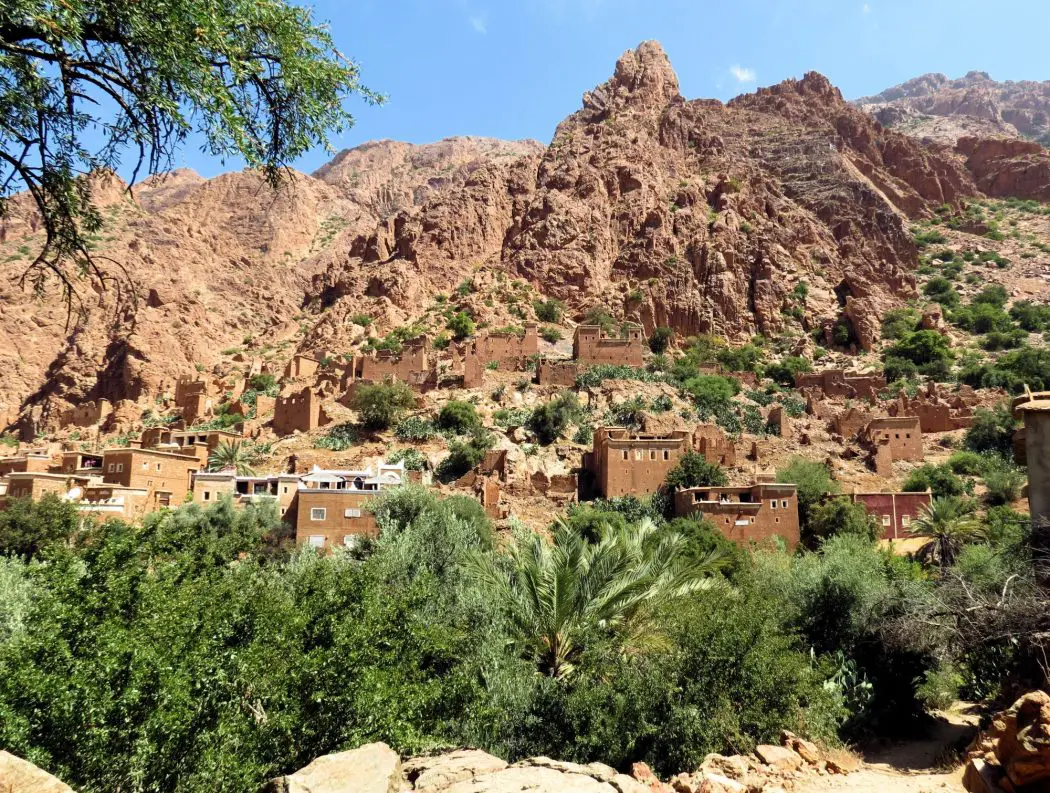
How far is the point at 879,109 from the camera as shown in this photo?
182 metres

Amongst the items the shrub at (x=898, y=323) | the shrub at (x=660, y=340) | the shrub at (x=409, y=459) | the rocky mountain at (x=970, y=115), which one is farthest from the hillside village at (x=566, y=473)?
the rocky mountain at (x=970, y=115)

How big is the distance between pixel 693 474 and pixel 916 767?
22.6 m

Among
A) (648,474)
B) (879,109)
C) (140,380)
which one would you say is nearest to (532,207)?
(140,380)

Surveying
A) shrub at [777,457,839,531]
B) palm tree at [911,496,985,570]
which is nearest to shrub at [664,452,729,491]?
shrub at [777,457,839,531]

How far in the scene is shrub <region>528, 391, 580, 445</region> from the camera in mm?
40188

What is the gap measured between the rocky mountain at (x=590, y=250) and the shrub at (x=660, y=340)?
189 centimetres

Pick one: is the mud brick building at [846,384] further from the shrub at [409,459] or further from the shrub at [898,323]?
the shrub at [409,459]

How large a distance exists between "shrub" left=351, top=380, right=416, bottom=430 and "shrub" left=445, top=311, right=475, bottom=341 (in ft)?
48.8

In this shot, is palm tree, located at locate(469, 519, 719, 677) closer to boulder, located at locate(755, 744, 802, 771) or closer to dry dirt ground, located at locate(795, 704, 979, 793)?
boulder, located at locate(755, 744, 802, 771)

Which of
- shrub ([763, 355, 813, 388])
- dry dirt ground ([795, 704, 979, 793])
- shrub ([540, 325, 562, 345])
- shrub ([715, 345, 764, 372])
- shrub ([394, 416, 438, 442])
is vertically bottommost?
→ dry dirt ground ([795, 704, 979, 793])

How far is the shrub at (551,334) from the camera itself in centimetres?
5862

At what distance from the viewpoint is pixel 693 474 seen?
110 feet

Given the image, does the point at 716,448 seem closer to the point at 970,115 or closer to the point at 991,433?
the point at 991,433

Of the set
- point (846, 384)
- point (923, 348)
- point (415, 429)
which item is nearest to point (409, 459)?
point (415, 429)
